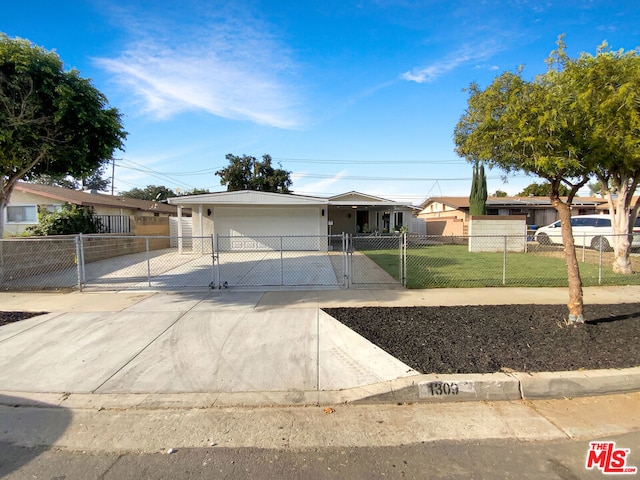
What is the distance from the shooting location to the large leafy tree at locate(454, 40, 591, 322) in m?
4.47

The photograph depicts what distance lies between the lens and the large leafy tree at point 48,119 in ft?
22.4

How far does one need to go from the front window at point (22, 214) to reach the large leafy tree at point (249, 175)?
20.1 metres

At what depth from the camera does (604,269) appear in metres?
11.1

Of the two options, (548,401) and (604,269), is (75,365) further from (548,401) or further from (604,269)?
(604,269)

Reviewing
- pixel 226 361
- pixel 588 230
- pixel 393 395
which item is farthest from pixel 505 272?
pixel 588 230

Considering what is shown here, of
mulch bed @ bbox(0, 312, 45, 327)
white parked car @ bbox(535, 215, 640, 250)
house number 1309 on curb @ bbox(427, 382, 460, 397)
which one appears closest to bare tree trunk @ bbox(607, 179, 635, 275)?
white parked car @ bbox(535, 215, 640, 250)

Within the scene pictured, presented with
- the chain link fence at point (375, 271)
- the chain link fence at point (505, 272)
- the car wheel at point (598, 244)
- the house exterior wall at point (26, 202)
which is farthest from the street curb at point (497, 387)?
the house exterior wall at point (26, 202)

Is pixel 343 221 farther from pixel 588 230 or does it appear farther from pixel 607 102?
pixel 607 102

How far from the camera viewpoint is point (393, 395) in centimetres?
354

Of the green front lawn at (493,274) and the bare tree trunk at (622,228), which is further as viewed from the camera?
the bare tree trunk at (622,228)

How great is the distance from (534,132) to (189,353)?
18.3 ft

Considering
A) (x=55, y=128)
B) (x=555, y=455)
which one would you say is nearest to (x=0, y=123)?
(x=55, y=128)

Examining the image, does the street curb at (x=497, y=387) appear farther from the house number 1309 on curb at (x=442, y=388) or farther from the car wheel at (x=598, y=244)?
the car wheel at (x=598, y=244)

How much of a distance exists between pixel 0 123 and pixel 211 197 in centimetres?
995
